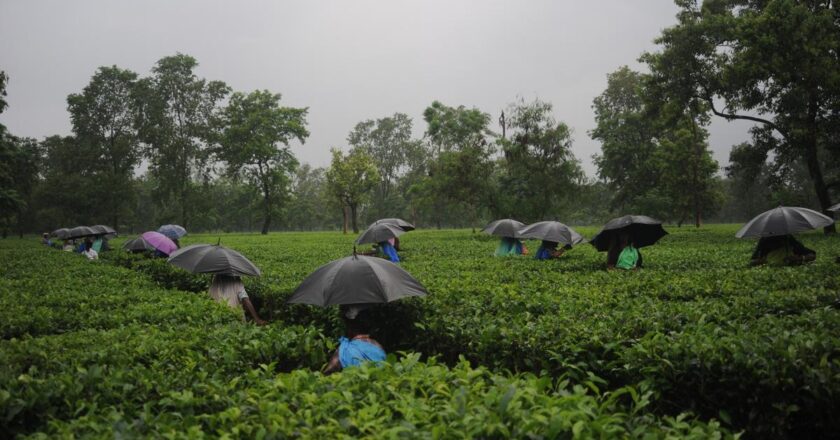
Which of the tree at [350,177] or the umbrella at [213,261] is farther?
the tree at [350,177]

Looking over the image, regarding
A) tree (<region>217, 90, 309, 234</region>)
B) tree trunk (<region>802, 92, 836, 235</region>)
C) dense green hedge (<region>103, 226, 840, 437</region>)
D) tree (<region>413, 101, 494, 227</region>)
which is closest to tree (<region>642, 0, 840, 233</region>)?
tree trunk (<region>802, 92, 836, 235</region>)

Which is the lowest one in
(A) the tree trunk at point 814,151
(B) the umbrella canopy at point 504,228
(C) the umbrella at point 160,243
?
(C) the umbrella at point 160,243

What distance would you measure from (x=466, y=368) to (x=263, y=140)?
164ft

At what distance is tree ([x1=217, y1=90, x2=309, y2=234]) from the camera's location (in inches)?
1988

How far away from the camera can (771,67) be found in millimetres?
21094

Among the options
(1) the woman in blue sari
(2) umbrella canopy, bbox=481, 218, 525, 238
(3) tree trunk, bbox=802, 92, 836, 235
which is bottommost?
(1) the woman in blue sari

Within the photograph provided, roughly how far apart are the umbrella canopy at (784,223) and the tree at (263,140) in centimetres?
4667

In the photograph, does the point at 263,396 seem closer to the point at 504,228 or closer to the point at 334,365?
the point at 334,365

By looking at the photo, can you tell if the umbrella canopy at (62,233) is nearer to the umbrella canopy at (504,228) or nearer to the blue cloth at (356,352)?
the umbrella canopy at (504,228)

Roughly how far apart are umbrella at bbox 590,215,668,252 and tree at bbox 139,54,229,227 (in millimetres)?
49177

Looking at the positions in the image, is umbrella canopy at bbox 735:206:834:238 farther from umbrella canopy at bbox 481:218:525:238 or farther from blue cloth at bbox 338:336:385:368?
blue cloth at bbox 338:336:385:368

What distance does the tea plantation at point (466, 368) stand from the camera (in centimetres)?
290

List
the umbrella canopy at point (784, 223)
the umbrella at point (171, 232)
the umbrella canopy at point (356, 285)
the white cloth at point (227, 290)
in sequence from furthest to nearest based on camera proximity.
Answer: the umbrella at point (171, 232) → the umbrella canopy at point (784, 223) → the white cloth at point (227, 290) → the umbrella canopy at point (356, 285)

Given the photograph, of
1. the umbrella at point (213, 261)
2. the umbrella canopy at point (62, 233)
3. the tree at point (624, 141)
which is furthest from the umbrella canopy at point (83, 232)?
the tree at point (624, 141)
